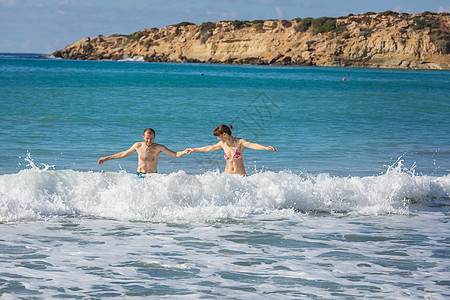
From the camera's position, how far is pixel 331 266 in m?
6.54

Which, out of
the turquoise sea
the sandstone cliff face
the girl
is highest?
the sandstone cliff face


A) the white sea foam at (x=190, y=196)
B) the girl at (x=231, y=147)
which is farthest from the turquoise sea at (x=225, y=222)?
the girl at (x=231, y=147)

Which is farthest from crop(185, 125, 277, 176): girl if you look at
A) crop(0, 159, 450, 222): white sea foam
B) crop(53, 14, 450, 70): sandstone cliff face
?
crop(53, 14, 450, 70): sandstone cliff face

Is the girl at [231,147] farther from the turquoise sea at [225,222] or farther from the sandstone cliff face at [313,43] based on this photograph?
the sandstone cliff face at [313,43]

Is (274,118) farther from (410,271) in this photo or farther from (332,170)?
(410,271)

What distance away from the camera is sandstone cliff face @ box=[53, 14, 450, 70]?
103 m

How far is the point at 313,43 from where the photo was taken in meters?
114

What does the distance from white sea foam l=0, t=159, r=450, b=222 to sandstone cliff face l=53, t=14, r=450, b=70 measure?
324 ft

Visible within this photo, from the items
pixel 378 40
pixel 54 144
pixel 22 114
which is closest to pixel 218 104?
pixel 22 114

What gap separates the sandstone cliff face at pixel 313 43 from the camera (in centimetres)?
10288

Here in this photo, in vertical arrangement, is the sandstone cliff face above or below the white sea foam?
above

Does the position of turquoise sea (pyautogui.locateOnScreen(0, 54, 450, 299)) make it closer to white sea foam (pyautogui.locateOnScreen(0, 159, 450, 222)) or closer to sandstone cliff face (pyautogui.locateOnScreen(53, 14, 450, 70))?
white sea foam (pyautogui.locateOnScreen(0, 159, 450, 222))

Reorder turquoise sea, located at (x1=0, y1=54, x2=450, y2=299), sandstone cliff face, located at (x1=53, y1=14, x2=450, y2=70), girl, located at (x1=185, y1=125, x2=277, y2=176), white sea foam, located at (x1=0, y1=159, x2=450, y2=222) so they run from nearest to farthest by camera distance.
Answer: turquoise sea, located at (x1=0, y1=54, x2=450, y2=299)
white sea foam, located at (x1=0, y1=159, x2=450, y2=222)
girl, located at (x1=185, y1=125, x2=277, y2=176)
sandstone cliff face, located at (x1=53, y1=14, x2=450, y2=70)

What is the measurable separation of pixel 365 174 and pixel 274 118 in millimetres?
12876
